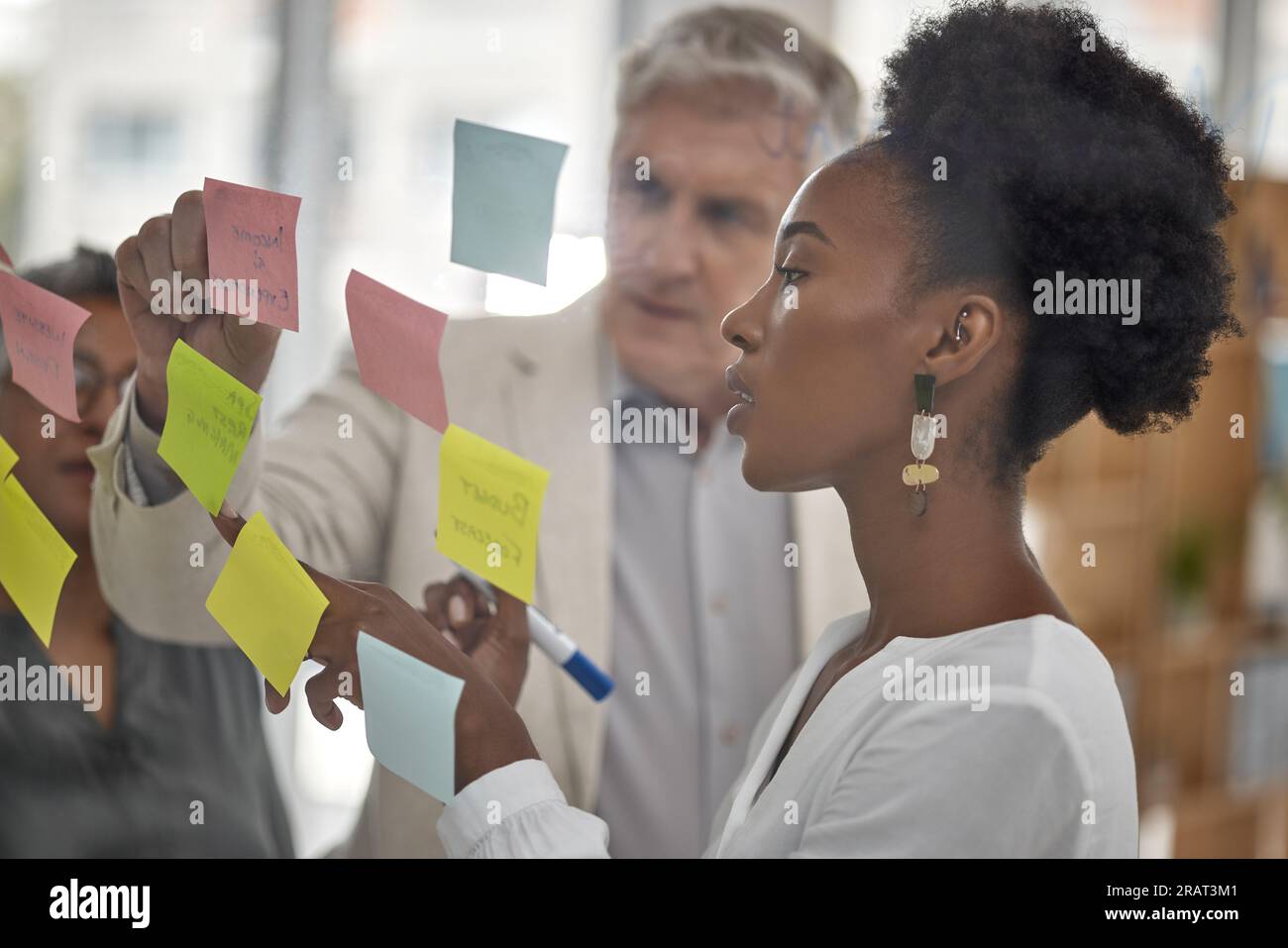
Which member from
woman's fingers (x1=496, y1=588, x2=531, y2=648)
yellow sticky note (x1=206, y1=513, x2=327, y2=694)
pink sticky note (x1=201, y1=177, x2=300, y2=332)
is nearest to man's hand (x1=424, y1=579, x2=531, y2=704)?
woman's fingers (x1=496, y1=588, x2=531, y2=648)

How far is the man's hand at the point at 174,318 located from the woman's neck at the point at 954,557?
1.24ft

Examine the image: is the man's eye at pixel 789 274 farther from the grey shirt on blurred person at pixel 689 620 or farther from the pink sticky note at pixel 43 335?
the pink sticky note at pixel 43 335

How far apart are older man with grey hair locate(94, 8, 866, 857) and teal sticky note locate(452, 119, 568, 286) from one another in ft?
0.29

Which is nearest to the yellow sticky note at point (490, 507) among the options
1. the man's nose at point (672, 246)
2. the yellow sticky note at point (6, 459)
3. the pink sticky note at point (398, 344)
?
the pink sticky note at point (398, 344)

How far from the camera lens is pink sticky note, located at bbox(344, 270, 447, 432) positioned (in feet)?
Answer: 2.26

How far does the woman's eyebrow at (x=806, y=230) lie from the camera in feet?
1.98

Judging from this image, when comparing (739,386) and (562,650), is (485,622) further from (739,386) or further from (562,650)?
(739,386)

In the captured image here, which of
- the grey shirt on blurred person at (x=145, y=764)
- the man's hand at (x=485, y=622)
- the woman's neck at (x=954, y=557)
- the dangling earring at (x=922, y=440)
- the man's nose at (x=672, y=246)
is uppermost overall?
the man's nose at (x=672, y=246)

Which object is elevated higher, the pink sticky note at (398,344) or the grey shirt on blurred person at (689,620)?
the pink sticky note at (398,344)

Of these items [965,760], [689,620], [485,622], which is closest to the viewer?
[965,760]

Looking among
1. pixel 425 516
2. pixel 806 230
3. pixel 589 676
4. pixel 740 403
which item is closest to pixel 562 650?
pixel 589 676

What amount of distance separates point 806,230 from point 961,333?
98mm

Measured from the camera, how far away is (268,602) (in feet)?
2.27

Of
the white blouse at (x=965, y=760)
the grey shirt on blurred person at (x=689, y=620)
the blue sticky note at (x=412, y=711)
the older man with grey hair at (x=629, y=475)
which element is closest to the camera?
the white blouse at (x=965, y=760)
